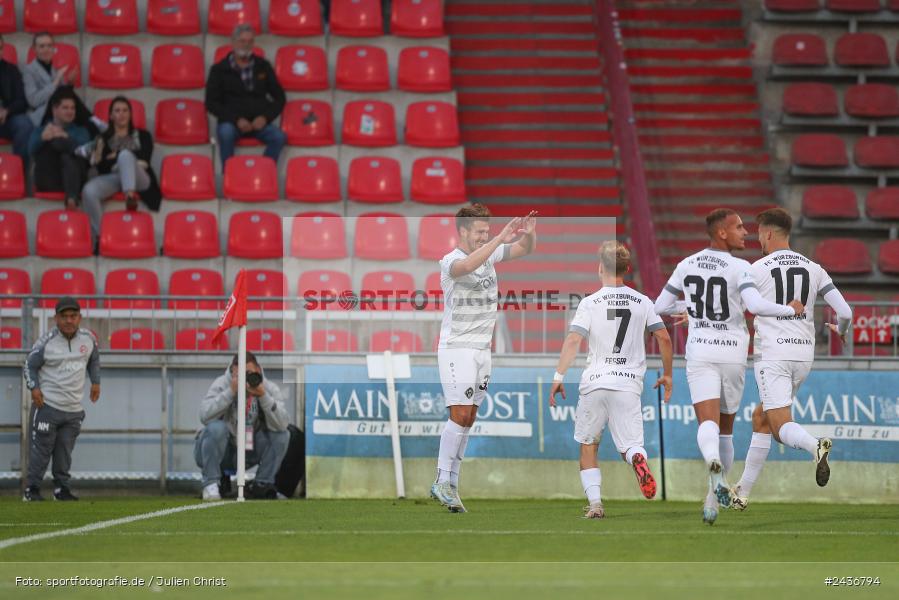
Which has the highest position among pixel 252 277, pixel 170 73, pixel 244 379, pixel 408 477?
pixel 170 73

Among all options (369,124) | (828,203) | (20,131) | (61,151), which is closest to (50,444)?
(61,151)

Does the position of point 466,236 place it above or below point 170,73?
below

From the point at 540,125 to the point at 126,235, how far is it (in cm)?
611

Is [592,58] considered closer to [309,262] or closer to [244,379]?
[309,262]

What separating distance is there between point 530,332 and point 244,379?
357 centimetres

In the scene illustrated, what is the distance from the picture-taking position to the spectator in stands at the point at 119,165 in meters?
17.1

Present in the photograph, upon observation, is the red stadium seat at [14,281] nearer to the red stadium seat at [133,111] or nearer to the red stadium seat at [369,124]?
the red stadium seat at [133,111]

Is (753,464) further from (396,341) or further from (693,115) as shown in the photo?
(693,115)

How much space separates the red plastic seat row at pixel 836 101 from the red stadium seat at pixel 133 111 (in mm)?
8760

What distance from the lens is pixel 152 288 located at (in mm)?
16391

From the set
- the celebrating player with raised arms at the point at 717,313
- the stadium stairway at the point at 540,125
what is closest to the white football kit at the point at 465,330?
the celebrating player with raised arms at the point at 717,313

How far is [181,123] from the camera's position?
61.6ft

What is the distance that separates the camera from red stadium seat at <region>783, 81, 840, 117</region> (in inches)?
794

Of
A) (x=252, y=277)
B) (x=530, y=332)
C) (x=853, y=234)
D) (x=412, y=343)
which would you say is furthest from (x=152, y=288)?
(x=853, y=234)
